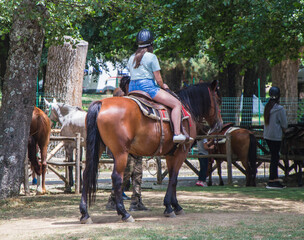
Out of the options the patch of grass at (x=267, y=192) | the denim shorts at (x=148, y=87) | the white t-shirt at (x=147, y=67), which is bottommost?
the patch of grass at (x=267, y=192)

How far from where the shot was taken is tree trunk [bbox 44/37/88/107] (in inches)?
647

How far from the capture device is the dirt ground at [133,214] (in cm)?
645

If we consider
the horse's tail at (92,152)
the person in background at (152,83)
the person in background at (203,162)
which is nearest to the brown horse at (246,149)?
the person in background at (203,162)

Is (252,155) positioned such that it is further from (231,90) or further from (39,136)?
(231,90)

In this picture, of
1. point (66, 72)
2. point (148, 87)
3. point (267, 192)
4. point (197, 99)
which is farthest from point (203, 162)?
point (148, 87)

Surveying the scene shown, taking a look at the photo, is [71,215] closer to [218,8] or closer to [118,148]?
[118,148]

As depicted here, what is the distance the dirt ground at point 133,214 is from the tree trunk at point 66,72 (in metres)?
6.36

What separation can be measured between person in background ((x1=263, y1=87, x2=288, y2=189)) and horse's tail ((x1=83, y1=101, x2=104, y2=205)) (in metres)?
6.46

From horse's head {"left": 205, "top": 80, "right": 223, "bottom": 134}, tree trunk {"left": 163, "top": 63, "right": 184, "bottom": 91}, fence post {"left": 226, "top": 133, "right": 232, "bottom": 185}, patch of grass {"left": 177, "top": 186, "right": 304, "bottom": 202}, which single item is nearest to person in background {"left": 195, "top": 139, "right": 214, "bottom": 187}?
fence post {"left": 226, "top": 133, "right": 232, "bottom": 185}

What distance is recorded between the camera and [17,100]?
9562mm

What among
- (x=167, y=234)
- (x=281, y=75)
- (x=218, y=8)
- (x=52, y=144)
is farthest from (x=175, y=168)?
(x=281, y=75)

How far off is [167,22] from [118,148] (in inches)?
271

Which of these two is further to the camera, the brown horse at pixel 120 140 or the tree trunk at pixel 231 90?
the tree trunk at pixel 231 90

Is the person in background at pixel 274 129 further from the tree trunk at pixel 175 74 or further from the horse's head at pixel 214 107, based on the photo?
the tree trunk at pixel 175 74
